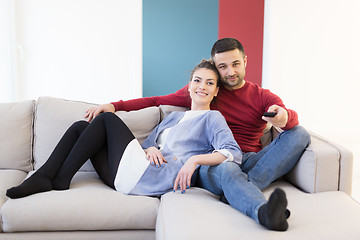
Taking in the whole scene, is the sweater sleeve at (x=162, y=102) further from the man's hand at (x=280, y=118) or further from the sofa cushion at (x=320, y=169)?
the sofa cushion at (x=320, y=169)

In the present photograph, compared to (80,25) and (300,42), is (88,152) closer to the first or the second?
(80,25)

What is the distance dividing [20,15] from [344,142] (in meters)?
4.23

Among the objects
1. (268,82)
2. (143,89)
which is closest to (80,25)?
(143,89)

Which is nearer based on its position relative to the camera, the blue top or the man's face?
the blue top

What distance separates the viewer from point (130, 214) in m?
1.70

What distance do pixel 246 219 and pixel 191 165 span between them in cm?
40

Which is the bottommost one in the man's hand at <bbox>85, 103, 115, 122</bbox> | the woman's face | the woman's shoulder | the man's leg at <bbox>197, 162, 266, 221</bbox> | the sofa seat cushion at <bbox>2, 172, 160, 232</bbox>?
the sofa seat cushion at <bbox>2, 172, 160, 232</bbox>

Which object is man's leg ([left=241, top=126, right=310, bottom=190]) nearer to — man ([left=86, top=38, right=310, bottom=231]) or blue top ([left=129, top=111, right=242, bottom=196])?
man ([left=86, top=38, right=310, bottom=231])

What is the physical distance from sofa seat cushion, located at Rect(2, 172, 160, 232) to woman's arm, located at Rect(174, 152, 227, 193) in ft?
0.47

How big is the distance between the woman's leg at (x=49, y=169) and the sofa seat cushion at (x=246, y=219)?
558 mm

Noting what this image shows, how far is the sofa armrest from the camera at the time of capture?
179cm

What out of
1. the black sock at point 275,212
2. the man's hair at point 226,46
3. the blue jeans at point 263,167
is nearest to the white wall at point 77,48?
the man's hair at point 226,46

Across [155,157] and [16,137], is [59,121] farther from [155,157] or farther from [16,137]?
[155,157]

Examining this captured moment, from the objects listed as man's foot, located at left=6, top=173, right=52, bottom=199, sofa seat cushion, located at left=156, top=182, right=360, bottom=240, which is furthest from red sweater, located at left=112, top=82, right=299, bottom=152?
man's foot, located at left=6, top=173, right=52, bottom=199
